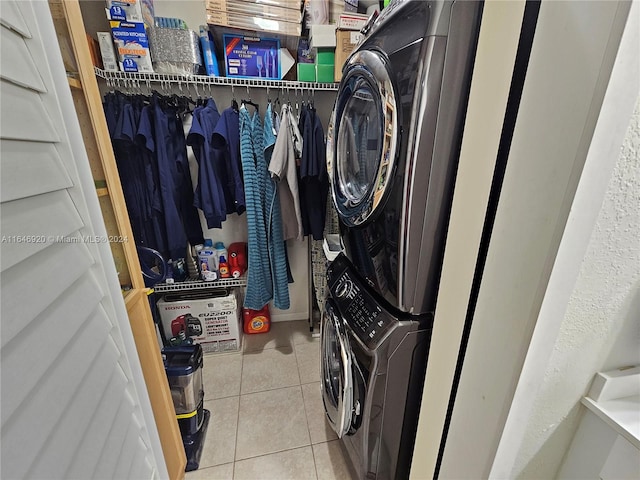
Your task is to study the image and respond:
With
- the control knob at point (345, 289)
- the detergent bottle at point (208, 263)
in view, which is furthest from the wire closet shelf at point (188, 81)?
the control knob at point (345, 289)

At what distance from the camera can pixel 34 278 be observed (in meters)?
0.45

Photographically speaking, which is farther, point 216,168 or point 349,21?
point 216,168

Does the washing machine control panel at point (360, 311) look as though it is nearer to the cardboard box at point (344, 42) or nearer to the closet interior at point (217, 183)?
the closet interior at point (217, 183)

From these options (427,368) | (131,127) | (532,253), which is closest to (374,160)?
(532,253)

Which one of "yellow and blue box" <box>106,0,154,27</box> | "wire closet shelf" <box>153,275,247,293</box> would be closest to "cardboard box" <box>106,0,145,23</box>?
"yellow and blue box" <box>106,0,154,27</box>

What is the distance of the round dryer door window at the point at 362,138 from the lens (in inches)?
27.5

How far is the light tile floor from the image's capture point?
127cm

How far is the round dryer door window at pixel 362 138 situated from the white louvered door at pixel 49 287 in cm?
69

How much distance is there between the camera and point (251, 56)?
160 centimetres

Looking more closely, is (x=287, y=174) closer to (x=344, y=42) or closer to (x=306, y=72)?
(x=306, y=72)

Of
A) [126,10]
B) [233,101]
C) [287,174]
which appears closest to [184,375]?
[287,174]

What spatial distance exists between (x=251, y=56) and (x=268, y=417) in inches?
80.5

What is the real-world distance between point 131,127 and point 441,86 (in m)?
1.53

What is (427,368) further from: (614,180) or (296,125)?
(296,125)
